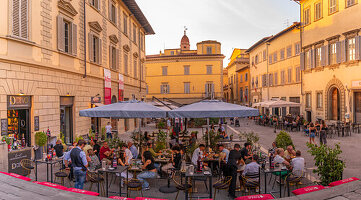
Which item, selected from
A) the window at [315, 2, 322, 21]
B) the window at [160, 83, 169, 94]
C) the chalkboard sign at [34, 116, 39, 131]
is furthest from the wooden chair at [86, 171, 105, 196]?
the window at [160, 83, 169, 94]

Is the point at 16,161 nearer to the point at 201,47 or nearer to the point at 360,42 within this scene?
the point at 360,42

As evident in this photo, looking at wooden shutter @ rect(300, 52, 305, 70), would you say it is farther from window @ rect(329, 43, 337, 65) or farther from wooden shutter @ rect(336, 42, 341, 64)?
wooden shutter @ rect(336, 42, 341, 64)

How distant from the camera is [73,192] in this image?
5.98 meters

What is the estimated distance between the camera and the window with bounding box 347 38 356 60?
20578mm

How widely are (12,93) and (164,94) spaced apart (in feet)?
133

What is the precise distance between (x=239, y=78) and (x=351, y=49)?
3586 centimetres

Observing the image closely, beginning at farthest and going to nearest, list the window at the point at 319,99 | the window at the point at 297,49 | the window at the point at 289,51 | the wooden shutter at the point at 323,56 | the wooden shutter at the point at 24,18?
1. the window at the point at 289,51
2. the window at the point at 297,49
3. the window at the point at 319,99
4. the wooden shutter at the point at 323,56
5. the wooden shutter at the point at 24,18

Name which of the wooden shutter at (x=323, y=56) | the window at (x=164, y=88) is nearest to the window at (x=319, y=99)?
the wooden shutter at (x=323, y=56)

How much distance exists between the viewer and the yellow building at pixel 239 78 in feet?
171

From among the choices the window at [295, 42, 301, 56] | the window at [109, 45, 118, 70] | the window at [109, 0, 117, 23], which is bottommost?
the window at [109, 45, 118, 70]

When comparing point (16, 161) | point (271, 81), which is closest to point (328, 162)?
point (16, 161)

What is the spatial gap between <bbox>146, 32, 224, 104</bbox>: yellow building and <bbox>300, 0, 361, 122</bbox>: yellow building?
23.2m

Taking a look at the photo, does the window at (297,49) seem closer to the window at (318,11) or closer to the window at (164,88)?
the window at (318,11)

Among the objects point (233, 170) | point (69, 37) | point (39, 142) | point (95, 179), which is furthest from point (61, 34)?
point (233, 170)
